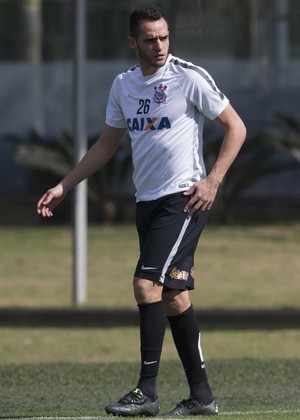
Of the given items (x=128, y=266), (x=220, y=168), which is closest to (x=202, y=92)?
(x=220, y=168)

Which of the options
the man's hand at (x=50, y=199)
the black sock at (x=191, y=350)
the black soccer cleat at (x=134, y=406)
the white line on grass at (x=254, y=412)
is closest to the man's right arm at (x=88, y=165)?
the man's hand at (x=50, y=199)

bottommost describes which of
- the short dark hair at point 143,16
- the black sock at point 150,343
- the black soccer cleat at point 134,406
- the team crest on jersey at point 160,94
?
the black soccer cleat at point 134,406

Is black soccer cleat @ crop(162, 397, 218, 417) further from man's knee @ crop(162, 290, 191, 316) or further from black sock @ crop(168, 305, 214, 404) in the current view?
man's knee @ crop(162, 290, 191, 316)

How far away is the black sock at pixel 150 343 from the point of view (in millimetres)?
6930

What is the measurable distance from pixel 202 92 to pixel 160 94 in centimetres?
21

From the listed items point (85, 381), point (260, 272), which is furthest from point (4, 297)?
point (85, 381)

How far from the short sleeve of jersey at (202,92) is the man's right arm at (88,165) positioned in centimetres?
52

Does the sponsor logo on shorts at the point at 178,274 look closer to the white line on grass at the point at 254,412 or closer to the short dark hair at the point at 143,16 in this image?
the white line on grass at the point at 254,412

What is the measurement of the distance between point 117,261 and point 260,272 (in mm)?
2108

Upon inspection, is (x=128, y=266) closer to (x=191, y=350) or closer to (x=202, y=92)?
(x=191, y=350)

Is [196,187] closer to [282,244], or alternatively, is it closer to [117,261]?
[117,261]

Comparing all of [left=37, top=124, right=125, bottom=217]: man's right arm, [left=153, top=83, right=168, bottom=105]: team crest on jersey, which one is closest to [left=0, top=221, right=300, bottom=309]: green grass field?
[left=37, top=124, right=125, bottom=217]: man's right arm

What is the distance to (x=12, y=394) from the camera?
864 centimetres

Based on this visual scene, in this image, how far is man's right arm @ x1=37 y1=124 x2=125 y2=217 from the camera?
7.13 meters
